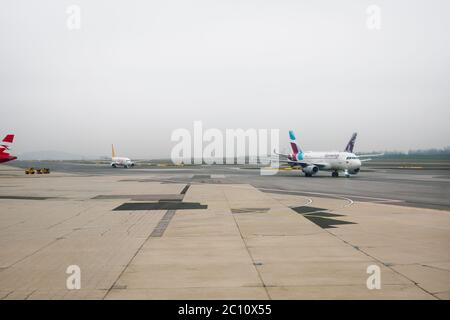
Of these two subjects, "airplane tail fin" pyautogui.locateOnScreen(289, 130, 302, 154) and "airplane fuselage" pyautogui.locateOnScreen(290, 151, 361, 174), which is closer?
"airplane fuselage" pyautogui.locateOnScreen(290, 151, 361, 174)

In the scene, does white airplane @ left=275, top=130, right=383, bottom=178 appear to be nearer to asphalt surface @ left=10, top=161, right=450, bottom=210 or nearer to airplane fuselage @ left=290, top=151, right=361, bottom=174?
airplane fuselage @ left=290, top=151, right=361, bottom=174

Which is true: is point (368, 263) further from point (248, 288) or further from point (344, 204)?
point (344, 204)

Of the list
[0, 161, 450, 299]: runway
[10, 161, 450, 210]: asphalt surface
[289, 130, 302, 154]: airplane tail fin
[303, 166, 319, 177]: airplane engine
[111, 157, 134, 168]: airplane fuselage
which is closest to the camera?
[0, 161, 450, 299]: runway

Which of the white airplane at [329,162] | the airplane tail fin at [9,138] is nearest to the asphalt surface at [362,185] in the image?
the white airplane at [329,162]

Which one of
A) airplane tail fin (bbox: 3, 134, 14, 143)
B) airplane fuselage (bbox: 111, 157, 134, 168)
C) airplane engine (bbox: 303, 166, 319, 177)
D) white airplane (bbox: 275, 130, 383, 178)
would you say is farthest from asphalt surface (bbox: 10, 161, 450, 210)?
airplane fuselage (bbox: 111, 157, 134, 168)

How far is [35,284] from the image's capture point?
7750 mm

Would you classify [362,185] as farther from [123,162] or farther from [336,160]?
[123,162]

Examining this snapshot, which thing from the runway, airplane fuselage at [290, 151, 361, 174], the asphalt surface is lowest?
the asphalt surface

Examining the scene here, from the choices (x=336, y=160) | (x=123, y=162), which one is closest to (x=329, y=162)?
(x=336, y=160)

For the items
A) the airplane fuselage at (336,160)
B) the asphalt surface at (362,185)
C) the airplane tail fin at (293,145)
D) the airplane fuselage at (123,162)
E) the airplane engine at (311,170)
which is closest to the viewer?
the asphalt surface at (362,185)

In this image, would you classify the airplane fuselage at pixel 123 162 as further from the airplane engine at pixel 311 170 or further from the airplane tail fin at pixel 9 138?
the airplane engine at pixel 311 170

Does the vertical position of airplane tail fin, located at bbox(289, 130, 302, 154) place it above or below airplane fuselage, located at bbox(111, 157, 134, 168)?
above

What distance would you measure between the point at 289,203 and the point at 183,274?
14.2 meters
